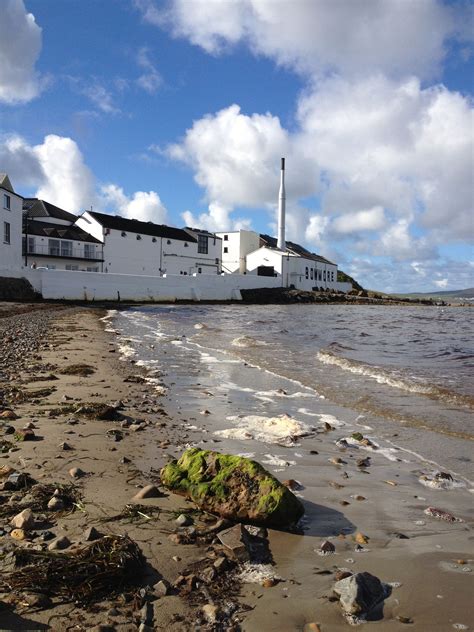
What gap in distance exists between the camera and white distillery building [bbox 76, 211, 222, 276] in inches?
2367

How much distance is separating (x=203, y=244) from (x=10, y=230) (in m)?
34.4

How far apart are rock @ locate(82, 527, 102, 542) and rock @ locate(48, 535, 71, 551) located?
106 mm

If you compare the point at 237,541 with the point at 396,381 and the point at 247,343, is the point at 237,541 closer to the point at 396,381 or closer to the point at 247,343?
the point at 396,381

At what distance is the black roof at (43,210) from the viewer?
5925 cm

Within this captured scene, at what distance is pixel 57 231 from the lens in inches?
2144

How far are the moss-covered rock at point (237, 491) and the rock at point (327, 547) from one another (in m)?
0.34

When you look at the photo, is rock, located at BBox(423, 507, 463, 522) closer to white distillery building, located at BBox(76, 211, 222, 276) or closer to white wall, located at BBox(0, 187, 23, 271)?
white wall, located at BBox(0, 187, 23, 271)

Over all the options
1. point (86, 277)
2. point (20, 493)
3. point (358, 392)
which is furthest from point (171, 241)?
point (20, 493)

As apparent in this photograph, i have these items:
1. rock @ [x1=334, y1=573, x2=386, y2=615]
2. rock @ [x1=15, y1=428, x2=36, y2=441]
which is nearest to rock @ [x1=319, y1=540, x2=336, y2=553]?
rock @ [x1=334, y1=573, x2=386, y2=615]

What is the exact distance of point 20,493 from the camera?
150 inches

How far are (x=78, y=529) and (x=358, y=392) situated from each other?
6945 mm

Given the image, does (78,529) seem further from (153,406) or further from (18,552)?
(153,406)

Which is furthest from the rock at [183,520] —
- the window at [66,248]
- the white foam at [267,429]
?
the window at [66,248]

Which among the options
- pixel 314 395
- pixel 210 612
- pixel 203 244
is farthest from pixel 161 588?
pixel 203 244
